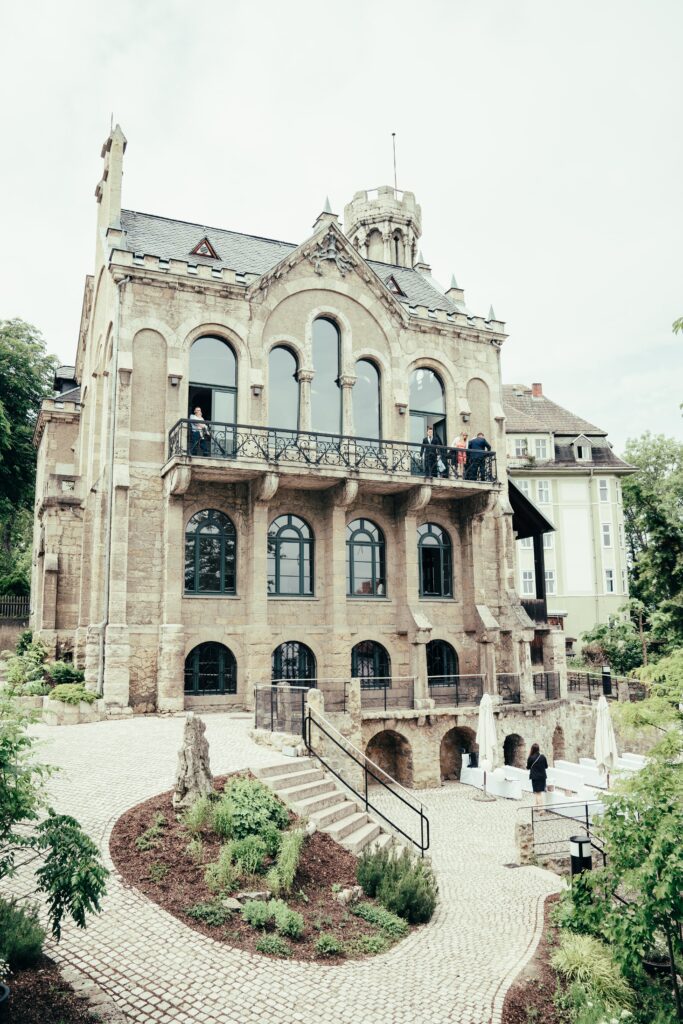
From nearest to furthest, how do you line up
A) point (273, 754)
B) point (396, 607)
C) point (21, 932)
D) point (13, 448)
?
point (21, 932) < point (273, 754) < point (396, 607) < point (13, 448)

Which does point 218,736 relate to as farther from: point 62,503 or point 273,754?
point 62,503

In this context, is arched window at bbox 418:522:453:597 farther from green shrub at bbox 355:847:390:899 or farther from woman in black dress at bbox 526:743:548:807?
→ green shrub at bbox 355:847:390:899

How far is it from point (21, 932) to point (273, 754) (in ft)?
26.9

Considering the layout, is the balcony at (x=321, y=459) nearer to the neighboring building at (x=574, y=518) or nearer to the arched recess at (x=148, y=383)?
the arched recess at (x=148, y=383)

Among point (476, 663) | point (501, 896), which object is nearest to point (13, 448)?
point (476, 663)

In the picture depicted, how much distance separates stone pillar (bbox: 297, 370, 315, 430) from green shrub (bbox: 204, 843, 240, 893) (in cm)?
1570

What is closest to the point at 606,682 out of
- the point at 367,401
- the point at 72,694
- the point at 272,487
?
the point at 367,401

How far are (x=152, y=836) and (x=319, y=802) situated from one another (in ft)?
12.1

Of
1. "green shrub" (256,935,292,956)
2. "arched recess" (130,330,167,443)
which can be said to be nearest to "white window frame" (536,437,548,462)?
"arched recess" (130,330,167,443)

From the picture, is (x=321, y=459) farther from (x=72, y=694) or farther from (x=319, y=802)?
(x=319, y=802)

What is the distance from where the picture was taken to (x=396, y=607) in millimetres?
24938

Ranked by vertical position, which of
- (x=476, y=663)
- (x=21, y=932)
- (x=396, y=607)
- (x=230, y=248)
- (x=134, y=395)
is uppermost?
(x=230, y=248)

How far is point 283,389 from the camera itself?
24875mm

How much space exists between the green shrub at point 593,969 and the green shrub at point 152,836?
555cm
